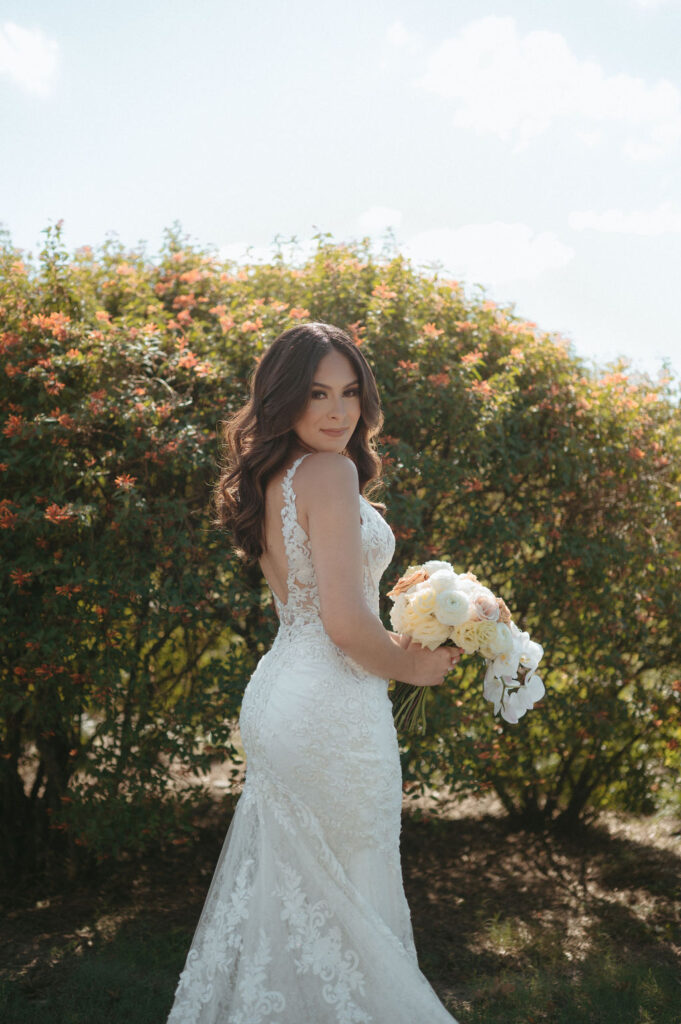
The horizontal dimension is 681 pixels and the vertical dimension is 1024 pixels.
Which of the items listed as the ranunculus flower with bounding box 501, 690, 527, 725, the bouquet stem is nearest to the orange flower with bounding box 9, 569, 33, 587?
the bouquet stem

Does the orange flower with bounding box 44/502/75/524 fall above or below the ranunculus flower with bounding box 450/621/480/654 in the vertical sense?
above

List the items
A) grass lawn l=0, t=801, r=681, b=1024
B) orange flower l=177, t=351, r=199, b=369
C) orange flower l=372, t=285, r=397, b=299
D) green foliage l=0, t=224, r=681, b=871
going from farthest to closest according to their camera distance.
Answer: orange flower l=372, t=285, r=397, b=299 → orange flower l=177, t=351, r=199, b=369 → green foliage l=0, t=224, r=681, b=871 → grass lawn l=0, t=801, r=681, b=1024

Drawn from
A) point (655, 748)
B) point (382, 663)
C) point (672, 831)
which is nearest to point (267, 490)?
point (382, 663)

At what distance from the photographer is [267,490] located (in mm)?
2928

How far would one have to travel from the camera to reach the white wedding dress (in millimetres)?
2689

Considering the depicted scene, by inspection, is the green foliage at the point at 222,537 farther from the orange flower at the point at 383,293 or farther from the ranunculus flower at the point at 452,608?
the ranunculus flower at the point at 452,608

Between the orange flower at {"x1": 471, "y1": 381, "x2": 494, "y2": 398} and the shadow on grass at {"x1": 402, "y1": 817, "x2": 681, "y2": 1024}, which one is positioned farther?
the orange flower at {"x1": 471, "y1": 381, "x2": 494, "y2": 398}

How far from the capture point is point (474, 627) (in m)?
2.73

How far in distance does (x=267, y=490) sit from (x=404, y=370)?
209 cm

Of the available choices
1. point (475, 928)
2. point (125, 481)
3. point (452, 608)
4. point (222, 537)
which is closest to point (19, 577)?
point (125, 481)

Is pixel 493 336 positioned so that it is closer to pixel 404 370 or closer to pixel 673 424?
pixel 404 370

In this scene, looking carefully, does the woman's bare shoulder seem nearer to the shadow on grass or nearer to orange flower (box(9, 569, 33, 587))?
orange flower (box(9, 569, 33, 587))

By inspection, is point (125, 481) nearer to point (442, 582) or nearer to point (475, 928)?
point (442, 582)

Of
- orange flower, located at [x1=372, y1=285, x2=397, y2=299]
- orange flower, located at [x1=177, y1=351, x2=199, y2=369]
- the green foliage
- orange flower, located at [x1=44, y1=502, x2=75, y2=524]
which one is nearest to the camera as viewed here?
orange flower, located at [x1=44, y1=502, x2=75, y2=524]
